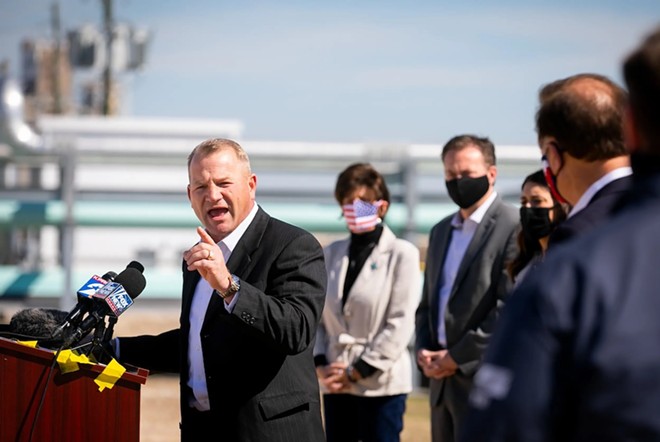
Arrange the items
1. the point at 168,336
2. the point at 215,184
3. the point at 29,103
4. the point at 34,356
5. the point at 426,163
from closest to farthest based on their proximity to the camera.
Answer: the point at 34,356
the point at 215,184
the point at 168,336
the point at 426,163
the point at 29,103

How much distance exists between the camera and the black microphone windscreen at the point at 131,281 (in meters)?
3.34

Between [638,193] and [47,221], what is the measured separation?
9277mm

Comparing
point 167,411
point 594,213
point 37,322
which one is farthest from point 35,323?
point 167,411

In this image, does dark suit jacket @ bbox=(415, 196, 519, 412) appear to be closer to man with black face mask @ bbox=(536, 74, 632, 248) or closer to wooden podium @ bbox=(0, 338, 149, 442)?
wooden podium @ bbox=(0, 338, 149, 442)

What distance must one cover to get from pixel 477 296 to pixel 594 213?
8.98ft

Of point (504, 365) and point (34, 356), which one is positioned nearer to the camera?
point (504, 365)

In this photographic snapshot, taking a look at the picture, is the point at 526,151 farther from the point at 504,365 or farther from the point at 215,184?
the point at 504,365

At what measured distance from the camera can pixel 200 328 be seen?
3.50 metres

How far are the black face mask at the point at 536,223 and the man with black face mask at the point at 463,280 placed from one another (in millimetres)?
590

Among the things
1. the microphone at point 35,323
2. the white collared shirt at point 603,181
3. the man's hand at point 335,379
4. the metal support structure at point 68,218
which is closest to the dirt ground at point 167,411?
the metal support structure at point 68,218

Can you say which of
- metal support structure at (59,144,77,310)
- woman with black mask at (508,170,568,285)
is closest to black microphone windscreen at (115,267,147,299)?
woman with black mask at (508,170,568,285)

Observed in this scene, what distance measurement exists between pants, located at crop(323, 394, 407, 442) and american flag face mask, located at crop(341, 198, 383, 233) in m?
0.92

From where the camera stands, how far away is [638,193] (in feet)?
5.03

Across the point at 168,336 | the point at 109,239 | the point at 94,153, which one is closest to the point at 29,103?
the point at 109,239
